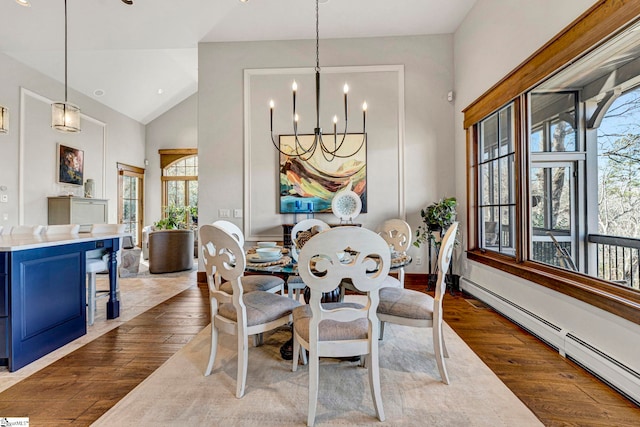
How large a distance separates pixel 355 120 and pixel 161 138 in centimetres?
627

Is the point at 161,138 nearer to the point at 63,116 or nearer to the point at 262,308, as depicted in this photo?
the point at 63,116

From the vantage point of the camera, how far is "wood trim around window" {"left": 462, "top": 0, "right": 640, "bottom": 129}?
173cm

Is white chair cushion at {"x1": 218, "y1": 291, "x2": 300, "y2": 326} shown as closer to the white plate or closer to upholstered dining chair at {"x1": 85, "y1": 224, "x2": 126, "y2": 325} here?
the white plate

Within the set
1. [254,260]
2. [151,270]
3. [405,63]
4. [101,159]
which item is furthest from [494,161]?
[101,159]

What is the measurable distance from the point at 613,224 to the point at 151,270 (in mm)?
6153

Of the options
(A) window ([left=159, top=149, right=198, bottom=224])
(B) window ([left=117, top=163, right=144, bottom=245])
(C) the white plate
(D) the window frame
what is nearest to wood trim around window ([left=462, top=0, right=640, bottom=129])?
(D) the window frame

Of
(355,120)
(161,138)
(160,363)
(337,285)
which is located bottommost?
(160,363)

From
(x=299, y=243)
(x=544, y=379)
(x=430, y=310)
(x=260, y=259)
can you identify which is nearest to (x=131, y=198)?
(x=260, y=259)

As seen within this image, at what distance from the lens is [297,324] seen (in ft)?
5.60

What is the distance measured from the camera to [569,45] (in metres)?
2.10

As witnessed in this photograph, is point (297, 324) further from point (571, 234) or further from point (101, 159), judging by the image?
point (101, 159)

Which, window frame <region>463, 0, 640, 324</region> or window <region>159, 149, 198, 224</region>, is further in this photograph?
window <region>159, 149, 198, 224</region>

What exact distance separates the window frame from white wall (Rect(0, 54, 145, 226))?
6751 millimetres

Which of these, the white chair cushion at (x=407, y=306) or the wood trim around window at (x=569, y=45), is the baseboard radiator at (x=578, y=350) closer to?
the white chair cushion at (x=407, y=306)
